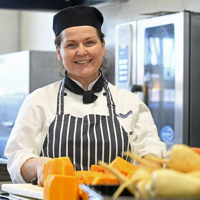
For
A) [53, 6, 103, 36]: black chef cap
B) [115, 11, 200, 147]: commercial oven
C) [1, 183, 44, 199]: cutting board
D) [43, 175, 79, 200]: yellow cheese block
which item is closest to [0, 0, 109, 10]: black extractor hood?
[115, 11, 200, 147]: commercial oven

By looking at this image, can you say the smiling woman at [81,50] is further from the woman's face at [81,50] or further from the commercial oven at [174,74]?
the commercial oven at [174,74]

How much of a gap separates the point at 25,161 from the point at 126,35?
2088mm

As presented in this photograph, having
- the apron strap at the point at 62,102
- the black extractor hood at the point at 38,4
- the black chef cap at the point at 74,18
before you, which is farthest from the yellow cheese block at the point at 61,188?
the black extractor hood at the point at 38,4

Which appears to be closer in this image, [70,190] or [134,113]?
[70,190]

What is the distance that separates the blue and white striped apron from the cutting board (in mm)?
295

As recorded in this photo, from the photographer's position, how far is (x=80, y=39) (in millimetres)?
2098

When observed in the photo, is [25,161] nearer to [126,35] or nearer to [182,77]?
[182,77]

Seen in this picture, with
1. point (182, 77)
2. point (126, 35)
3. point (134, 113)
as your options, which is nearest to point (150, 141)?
point (134, 113)

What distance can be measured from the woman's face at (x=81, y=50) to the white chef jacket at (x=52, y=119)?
11 centimetres

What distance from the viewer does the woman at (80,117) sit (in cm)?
204

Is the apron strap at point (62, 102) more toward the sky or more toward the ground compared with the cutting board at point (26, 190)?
more toward the sky

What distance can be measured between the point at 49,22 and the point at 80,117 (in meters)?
3.47

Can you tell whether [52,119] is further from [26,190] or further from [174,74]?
[174,74]

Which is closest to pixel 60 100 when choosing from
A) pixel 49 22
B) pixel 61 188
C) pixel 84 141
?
pixel 84 141
